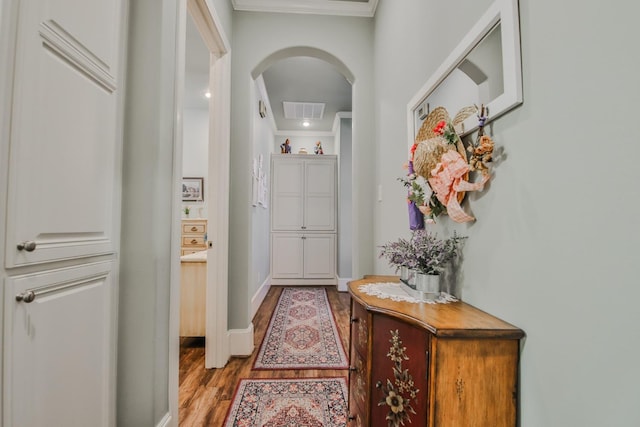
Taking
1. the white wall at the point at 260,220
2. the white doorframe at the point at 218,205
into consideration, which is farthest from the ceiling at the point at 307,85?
the white doorframe at the point at 218,205

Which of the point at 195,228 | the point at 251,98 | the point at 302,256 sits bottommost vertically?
the point at 302,256

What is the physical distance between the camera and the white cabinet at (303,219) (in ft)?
15.7

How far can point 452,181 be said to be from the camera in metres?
0.99

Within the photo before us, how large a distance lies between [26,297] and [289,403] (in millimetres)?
1422

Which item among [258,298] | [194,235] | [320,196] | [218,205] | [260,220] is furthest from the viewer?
[320,196]

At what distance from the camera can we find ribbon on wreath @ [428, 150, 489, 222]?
3.13 ft

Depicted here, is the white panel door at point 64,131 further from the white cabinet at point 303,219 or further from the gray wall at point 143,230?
the white cabinet at point 303,219

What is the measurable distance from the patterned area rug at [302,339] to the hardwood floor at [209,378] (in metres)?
0.07

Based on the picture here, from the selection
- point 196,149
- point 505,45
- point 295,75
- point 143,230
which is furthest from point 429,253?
point 196,149

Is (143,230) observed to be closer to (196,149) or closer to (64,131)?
(64,131)

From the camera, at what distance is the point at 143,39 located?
3.90 feet

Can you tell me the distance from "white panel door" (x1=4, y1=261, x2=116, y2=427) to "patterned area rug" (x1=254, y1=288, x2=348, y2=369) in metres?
1.27

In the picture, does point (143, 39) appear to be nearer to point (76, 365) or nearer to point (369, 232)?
point (76, 365)

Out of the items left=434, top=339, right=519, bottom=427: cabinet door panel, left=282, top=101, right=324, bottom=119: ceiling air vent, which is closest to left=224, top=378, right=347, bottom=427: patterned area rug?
left=434, top=339, right=519, bottom=427: cabinet door panel
